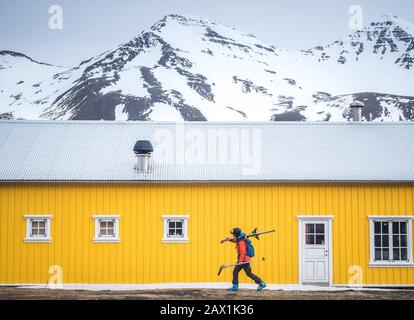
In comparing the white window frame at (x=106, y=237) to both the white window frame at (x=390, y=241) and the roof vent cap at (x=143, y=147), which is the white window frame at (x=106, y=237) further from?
the white window frame at (x=390, y=241)

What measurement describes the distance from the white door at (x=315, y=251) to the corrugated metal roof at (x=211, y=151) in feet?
4.82

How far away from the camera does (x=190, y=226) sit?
19562 mm

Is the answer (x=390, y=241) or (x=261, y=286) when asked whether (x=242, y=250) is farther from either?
(x=390, y=241)

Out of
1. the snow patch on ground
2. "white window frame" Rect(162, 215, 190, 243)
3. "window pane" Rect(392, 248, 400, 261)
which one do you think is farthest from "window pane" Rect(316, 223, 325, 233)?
the snow patch on ground

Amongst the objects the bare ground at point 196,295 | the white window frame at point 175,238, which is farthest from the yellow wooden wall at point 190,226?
the bare ground at point 196,295

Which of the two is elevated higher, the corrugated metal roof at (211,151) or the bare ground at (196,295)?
the corrugated metal roof at (211,151)

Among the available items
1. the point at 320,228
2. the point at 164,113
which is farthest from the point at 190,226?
the point at 164,113

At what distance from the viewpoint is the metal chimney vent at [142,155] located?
1991cm

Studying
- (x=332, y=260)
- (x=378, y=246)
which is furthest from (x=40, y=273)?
(x=378, y=246)

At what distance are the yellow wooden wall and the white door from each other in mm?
262

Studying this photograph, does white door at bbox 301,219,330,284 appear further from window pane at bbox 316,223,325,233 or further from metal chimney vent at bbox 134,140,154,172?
metal chimney vent at bbox 134,140,154,172

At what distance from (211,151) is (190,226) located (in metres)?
2.94

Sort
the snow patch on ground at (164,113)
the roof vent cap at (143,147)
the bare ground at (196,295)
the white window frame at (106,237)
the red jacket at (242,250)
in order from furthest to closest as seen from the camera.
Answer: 1. the snow patch on ground at (164,113)
2. the roof vent cap at (143,147)
3. the white window frame at (106,237)
4. the red jacket at (242,250)
5. the bare ground at (196,295)

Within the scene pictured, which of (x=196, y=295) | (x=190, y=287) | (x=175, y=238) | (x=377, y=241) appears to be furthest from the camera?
(x=377, y=241)
